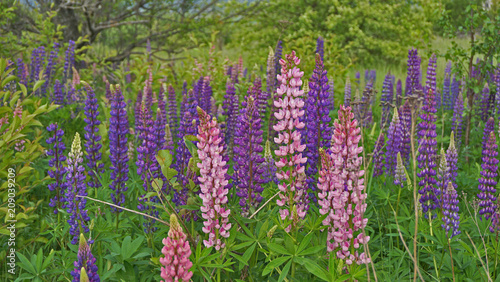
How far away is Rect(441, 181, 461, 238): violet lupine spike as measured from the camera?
2.87 metres

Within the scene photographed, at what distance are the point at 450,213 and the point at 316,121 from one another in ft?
3.67

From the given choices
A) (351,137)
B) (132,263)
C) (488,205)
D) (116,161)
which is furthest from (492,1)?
(132,263)

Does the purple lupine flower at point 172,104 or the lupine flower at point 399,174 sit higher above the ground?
the purple lupine flower at point 172,104

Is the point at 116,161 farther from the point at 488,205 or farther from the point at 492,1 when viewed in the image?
the point at 492,1

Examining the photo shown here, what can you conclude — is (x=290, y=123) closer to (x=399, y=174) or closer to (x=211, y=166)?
(x=211, y=166)

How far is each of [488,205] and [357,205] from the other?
178cm

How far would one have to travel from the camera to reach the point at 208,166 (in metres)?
2.05

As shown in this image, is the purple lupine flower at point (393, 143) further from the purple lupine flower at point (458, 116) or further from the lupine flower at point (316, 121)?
the purple lupine flower at point (458, 116)

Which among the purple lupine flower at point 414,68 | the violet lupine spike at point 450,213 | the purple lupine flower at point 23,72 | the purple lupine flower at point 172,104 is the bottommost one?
the violet lupine spike at point 450,213

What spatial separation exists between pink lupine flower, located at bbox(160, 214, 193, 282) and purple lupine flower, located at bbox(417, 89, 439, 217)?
6.93 ft

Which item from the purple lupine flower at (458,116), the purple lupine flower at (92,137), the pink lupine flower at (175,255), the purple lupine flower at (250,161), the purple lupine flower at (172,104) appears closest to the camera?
the pink lupine flower at (175,255)

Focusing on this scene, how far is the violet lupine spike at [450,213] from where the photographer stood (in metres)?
2.87

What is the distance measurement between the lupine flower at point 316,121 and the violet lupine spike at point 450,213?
89 cm

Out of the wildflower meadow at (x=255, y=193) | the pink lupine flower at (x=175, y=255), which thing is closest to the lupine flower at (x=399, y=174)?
the wildflower meadow at (x=255, y=193)
